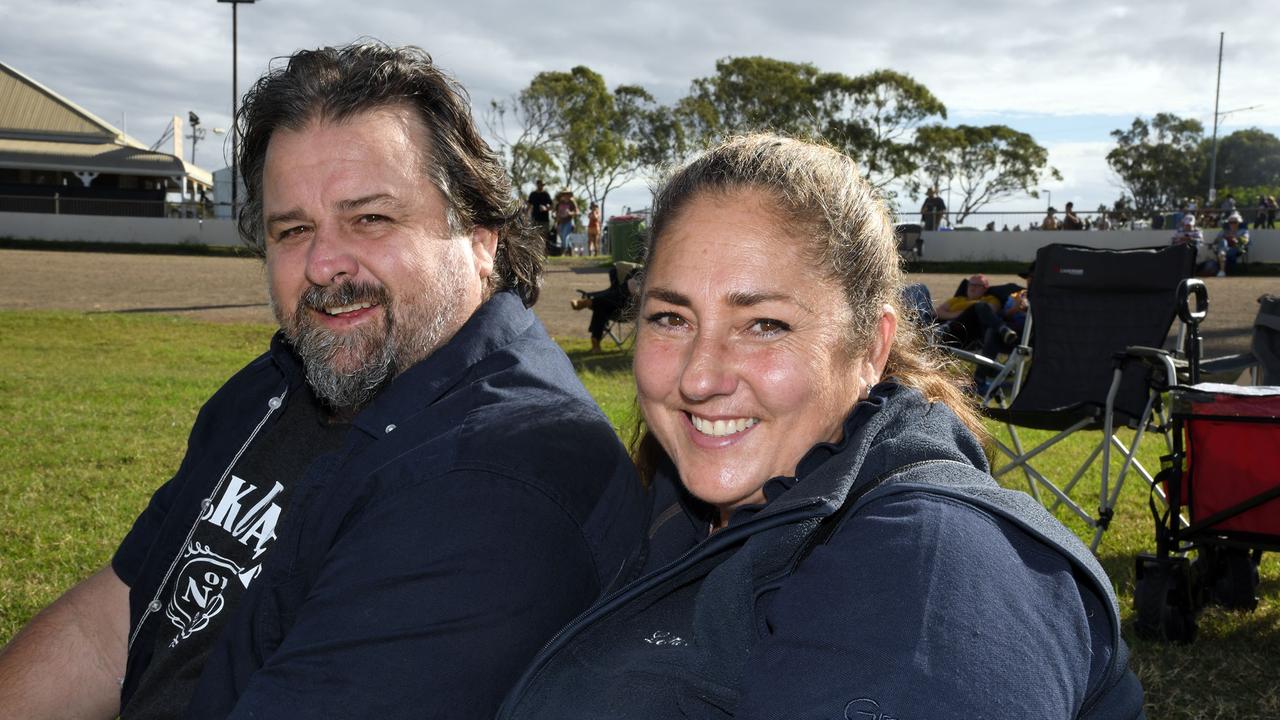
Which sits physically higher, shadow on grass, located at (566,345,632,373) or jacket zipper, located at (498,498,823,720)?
jacket zipper, located at (498,498,823,720)

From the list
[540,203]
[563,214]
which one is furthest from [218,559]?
[563,214]

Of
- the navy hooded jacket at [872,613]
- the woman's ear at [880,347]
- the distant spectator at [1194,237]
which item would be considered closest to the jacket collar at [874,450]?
the navy hooded jacket at [872,613]

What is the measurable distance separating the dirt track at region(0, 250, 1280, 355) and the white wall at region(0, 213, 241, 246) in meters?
8.26

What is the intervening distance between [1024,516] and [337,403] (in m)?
1.58

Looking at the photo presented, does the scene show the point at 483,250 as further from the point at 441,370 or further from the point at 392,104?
the point at 441,370

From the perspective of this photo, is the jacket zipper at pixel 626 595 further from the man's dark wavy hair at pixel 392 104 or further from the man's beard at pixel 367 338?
the man's dark wavy hair at pixel 392 104

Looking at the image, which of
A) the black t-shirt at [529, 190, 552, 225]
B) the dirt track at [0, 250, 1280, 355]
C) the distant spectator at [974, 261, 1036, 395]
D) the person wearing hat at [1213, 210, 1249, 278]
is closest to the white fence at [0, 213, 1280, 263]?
the person wearing hat at [1213, 210, 1249, 278]

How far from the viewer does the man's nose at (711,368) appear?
72.0 inches

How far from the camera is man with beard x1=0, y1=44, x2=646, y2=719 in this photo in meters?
1.63

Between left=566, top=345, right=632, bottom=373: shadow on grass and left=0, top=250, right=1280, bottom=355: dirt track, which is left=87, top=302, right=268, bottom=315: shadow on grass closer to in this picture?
left=0, top=250, right=1280, bottom=355: dirt track

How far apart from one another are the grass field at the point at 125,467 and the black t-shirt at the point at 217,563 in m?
0.93

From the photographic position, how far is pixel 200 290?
1816 cm

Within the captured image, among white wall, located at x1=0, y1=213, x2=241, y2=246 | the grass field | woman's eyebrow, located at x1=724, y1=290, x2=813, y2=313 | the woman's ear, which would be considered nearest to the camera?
woman's eyebrow, located at x1=724, y1=290, x2=813, y2=313

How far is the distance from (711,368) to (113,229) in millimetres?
35805
